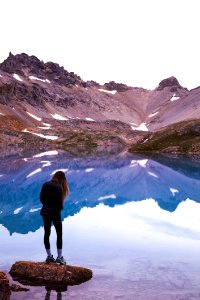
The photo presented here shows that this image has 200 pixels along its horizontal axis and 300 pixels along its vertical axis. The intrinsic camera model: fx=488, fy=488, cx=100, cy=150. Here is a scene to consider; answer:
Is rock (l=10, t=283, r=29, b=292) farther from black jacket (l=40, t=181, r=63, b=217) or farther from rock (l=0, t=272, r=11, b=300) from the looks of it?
black jacket (l=40, t=181, r=63, b=217)

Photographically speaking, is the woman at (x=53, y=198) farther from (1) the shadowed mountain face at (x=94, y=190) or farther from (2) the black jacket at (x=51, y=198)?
(1) the shadowed mountain face at (x=94, y=190)

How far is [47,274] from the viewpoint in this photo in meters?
22.2

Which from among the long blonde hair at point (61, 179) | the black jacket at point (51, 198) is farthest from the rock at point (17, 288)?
the long blonde hair at point (61, 179)

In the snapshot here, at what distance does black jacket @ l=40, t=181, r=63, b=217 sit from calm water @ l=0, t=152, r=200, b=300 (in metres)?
3.56

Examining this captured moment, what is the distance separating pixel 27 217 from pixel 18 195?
19636mm

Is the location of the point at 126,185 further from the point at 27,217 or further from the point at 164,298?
the point at 164,298

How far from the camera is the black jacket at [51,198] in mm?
22266

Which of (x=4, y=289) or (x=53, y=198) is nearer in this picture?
(x=4, y=289)

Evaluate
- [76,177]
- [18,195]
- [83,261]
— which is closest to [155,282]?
[83,261]

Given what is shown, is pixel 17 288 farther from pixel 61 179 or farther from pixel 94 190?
pixel 94 190

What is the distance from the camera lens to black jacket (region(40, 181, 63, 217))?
73.0ft

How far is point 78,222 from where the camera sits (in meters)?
42.0

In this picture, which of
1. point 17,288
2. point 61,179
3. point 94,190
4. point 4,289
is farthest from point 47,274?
point 94,190

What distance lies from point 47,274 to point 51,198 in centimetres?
344
